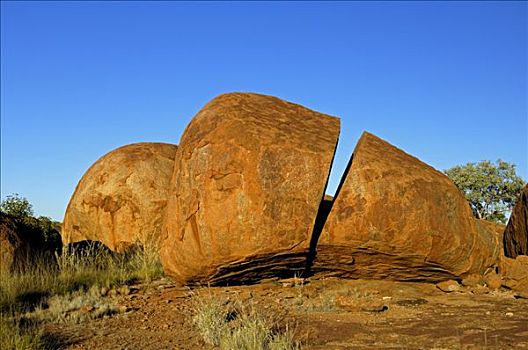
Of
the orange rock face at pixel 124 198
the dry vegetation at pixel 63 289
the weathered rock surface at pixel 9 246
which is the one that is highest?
the orange rock face at pixel 124 198

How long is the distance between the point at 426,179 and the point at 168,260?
148 inches

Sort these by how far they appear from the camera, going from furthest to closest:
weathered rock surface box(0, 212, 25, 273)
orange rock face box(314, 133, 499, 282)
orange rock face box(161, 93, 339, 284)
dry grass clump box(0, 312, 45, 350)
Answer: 1. weathered rock surface box(0, 212, 25, 273)
2. orange rock face box(314, 133, 499, 282)
3. orange rock face box(161, 93, 339, 284)
4. dry grass clump box(0, 312, 45, 350)

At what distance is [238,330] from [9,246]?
5.14 meters

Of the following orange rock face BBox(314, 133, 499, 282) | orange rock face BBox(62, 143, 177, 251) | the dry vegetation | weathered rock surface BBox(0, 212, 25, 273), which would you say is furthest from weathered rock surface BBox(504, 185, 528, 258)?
weathered rock surface BBox(0, 212, 25, 273)

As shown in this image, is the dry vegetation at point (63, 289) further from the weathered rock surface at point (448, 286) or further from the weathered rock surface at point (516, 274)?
the weathered rock surface at point (516, 274)

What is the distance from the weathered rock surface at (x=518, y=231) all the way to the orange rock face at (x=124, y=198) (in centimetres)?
619

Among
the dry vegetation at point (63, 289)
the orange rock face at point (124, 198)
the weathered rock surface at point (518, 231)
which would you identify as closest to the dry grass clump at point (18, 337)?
the dry vegetation at point (63, 289)

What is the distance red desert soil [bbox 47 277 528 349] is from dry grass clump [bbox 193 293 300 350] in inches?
5.5

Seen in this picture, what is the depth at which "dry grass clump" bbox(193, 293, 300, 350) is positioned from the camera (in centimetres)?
459

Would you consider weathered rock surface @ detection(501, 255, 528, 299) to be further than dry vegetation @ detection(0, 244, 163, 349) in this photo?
Yes

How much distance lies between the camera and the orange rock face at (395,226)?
7.13 m

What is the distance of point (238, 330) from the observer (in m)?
4.88

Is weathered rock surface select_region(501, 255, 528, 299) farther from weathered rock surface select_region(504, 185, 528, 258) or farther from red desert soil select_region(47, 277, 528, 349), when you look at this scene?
weathered rock surface select_region(504, 185, 528, 258)

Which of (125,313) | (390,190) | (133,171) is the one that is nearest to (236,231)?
(125,313)
